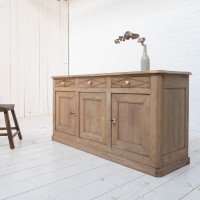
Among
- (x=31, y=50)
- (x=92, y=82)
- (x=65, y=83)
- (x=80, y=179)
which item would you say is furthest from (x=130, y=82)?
(x=31, y=50)

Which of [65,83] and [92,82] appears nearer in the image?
[92,82]

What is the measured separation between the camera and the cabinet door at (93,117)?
7.42 ft

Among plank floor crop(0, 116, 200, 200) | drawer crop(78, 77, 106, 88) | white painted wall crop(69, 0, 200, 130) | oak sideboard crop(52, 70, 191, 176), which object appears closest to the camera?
plank floor crop(0, 116, 200, 200)

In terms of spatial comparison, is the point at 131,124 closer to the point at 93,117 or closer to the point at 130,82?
the point at 130,82

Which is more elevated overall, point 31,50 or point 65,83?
point 31,50

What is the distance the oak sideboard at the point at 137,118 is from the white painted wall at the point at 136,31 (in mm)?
1798

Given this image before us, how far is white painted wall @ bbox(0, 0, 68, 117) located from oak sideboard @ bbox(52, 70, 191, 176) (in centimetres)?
286

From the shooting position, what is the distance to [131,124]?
198 centimetres

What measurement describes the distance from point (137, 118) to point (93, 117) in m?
0.58

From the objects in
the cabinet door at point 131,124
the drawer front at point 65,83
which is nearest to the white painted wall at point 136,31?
the drawer front at point 65,83

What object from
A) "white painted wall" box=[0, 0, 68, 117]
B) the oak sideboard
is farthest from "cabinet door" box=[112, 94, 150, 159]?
"white painted wall" box=[0, 0, 68, 117]

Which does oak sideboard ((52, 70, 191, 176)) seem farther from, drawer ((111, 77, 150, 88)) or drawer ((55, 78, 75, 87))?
drawer ((55, 78, 75, 87))

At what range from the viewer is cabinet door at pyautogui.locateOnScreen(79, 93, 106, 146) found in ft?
7.42

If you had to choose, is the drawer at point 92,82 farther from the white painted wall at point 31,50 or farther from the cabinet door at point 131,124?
the white painted wall at point 31,50
